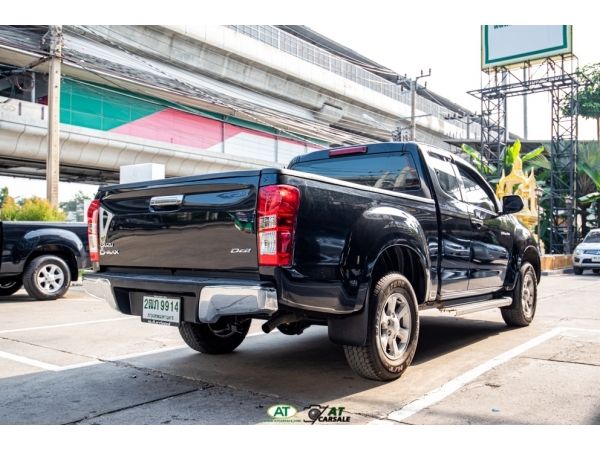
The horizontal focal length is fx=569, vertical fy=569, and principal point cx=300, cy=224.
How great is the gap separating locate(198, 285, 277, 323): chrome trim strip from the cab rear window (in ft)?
7.01

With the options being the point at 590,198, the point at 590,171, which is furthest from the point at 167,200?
the point at 590,198

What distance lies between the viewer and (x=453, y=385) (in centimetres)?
412

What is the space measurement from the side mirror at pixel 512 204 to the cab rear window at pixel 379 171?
64.3 inches

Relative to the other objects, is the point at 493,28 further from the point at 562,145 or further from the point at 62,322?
the point at 62,322

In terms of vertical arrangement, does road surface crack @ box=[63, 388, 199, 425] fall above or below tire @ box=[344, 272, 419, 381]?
below

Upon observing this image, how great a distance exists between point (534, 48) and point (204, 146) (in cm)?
1747

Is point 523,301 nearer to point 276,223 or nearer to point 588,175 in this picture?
point 276,223

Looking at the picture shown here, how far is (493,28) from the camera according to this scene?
2758cm

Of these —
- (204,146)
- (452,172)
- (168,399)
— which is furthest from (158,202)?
(204,146)

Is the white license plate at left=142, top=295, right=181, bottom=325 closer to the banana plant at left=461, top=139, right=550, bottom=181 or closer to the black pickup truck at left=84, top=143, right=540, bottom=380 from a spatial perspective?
the black pickup truck at left=84, top=143, right=540, bottom=380

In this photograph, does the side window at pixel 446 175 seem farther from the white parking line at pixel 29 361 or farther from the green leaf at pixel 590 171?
the green leaf at pixel 590 171

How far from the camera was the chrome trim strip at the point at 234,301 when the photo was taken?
333 cm

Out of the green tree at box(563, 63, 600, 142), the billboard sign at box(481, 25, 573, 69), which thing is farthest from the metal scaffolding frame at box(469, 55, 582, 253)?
the green tree at box(563, 63, 600, 142)

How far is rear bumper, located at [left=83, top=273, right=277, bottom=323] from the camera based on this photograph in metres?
3.35
